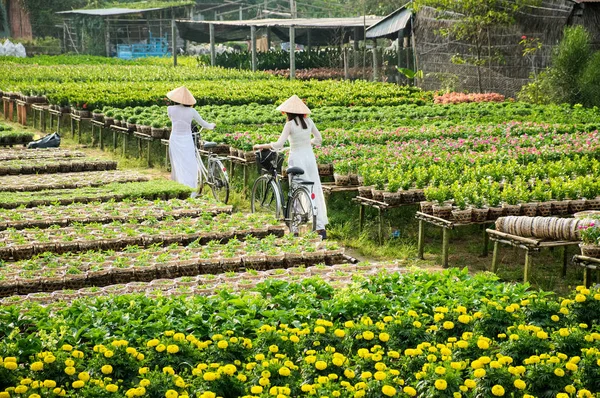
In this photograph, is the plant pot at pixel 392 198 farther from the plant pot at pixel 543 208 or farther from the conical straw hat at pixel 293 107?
the plant pot at pixel 543 208

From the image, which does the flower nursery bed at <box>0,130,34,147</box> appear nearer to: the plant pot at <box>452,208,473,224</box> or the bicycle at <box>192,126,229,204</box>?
the bicycle at <box>192,126,229,204</box>

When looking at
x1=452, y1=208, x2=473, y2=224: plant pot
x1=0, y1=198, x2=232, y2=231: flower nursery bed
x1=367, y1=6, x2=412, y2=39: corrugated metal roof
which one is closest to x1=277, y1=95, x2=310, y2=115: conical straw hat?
x1=0, y1=198, x2=232, y2=231: flower nursery bed

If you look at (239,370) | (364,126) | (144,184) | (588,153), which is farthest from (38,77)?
(239,370)

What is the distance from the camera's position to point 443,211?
968 centimetres

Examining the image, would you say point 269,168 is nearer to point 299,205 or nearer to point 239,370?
point 299,205

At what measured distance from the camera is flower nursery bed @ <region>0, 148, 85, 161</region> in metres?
15.3

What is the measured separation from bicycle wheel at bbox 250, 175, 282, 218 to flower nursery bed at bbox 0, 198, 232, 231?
29.6 inches

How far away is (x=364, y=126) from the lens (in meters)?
17.1

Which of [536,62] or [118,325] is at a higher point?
[536,62]

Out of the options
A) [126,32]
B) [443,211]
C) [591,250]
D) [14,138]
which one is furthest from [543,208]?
[126,32]

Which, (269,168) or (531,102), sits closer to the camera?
(269,168)

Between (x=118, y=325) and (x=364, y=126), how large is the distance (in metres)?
12.0

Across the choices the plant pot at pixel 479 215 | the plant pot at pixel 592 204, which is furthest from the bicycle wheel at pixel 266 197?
the plant pot at pixel 592 204

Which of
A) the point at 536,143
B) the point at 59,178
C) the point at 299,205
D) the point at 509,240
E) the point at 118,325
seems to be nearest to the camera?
the point at 118,325
